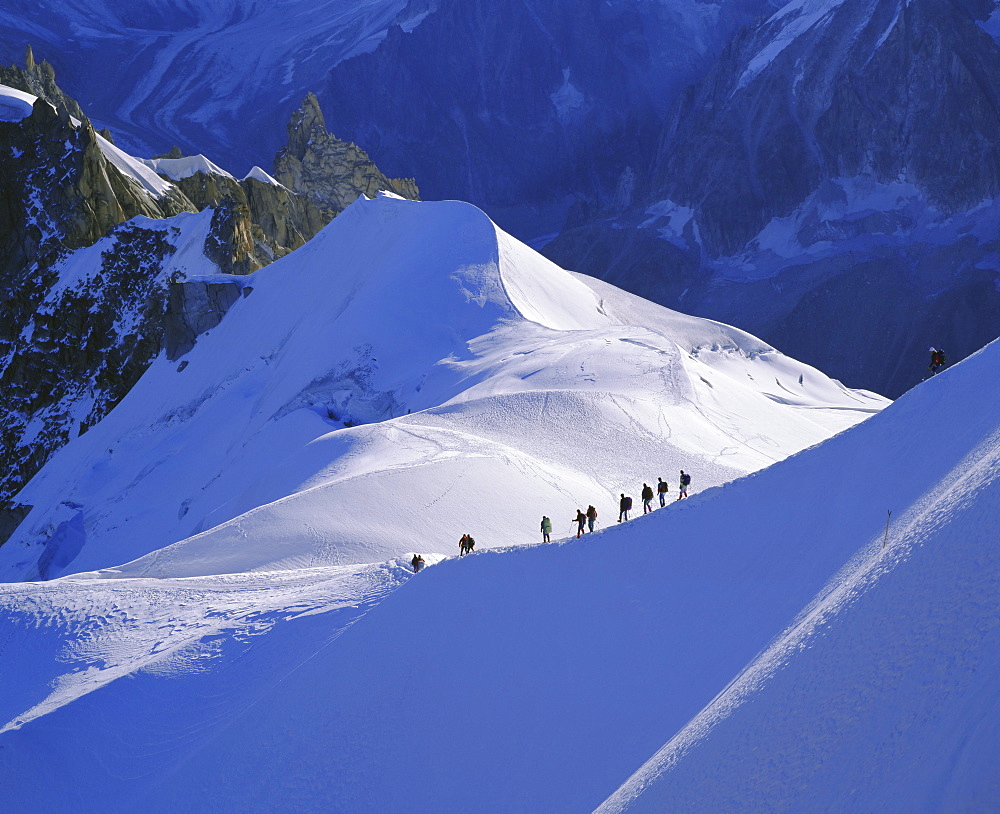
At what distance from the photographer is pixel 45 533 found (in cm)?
3130

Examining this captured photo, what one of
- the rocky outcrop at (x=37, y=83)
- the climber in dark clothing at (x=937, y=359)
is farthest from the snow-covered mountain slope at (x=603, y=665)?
the rocky outcrop at (x=37, y=83)

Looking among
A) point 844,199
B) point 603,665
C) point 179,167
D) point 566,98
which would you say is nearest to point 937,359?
point 603,665

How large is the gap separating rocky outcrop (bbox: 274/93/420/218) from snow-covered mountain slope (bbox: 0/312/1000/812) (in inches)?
2678

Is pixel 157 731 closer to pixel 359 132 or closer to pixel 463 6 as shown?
pixel 359 132

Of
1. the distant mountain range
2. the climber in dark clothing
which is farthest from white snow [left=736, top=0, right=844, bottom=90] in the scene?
the climber in dark clothing

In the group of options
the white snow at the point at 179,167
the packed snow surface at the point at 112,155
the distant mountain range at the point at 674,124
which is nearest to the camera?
the packed snow surface at the point at 112,155

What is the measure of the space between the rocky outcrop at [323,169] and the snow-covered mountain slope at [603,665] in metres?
68.0

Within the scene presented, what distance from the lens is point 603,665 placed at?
9844 mm

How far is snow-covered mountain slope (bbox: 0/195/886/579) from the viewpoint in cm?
1714

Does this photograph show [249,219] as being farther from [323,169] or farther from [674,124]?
[674,124]

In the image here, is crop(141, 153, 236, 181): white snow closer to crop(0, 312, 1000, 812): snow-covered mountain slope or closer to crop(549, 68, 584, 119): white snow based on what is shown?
crop(0, 312, 1000, 812): snow-covered mountain slope

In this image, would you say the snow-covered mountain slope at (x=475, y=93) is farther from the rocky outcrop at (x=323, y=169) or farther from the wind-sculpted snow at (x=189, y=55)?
the rocky outcrop at (x=323, y=169)

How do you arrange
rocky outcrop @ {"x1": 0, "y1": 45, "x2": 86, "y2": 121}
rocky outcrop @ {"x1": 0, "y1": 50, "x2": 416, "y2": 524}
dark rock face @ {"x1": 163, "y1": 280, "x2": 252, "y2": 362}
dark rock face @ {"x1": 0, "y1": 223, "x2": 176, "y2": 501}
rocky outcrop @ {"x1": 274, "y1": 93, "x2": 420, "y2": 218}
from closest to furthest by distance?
dark rock face @ {"x1": 163, "y1": 280, "x2": 252, "y2": 362}
rocky outcrop @ {"x1": 0, "y1": 50, "x2": 416, "y2": 524}
dark rock face @ {"x1": 0, "y1": 223, "x2": 176, "y2": 501}
rocky outcrop @ {"x1": 0, "y1": 45, "x2": 86, "y2": 121}
rocky outcrop @ {"x1": 274, "y1": 93, "x2": 420, "y2": 218}

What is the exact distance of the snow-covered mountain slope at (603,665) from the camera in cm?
601
